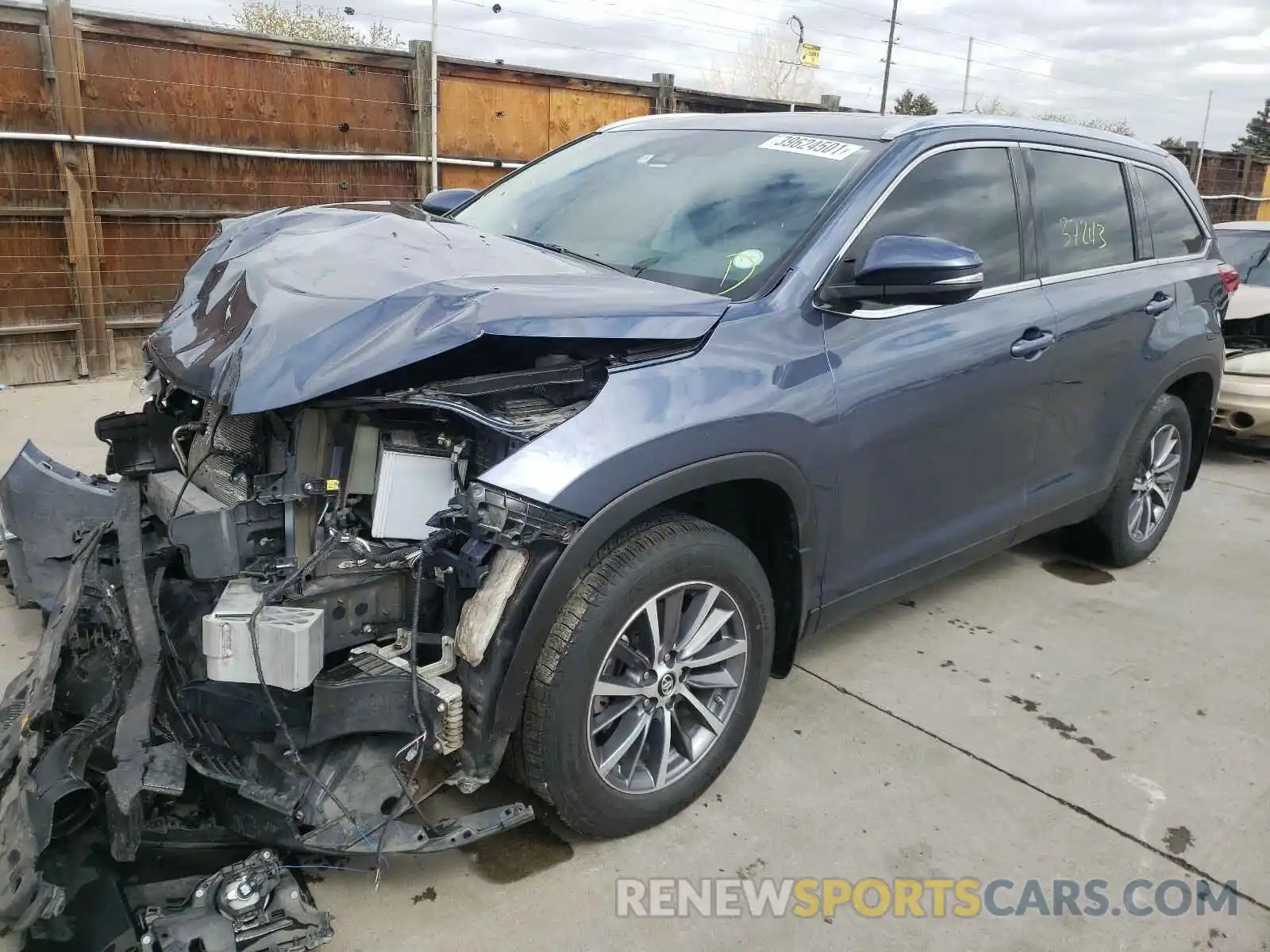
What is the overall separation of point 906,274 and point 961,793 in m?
1.61

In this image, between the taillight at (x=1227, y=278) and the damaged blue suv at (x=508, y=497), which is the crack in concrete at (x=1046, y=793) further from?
the taillight at (x=1227, y=278)

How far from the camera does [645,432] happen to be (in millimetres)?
2400

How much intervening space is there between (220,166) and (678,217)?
618 cm

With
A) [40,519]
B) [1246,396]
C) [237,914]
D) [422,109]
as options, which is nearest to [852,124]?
[237,914]

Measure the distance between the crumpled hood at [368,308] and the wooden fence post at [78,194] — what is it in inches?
205

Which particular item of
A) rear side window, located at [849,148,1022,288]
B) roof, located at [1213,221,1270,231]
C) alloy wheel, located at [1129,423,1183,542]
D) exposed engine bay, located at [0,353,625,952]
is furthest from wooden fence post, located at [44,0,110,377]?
roof, located at [1213,221,1270,231]

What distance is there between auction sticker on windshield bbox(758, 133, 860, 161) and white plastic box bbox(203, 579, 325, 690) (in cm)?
220

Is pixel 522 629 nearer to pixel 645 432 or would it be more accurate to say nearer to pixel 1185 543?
pixel 645 432

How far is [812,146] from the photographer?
3303 millimetres

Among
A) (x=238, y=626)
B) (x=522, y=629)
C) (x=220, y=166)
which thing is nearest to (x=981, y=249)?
(x=522, y=629)

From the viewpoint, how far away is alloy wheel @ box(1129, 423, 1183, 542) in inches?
183

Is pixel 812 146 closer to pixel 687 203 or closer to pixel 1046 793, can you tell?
pixel 687 203

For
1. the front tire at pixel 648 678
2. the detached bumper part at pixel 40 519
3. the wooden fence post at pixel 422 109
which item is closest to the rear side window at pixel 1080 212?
the front tire at pixel 648 678

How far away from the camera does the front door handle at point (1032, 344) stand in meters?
3.46
